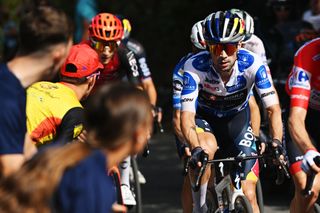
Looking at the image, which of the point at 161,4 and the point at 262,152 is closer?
the point at 262,152

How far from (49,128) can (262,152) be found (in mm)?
1879

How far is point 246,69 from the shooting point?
7.88 meters

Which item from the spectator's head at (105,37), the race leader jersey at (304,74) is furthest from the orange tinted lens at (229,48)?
the spectator's head at (105,37)

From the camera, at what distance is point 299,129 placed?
688 cm

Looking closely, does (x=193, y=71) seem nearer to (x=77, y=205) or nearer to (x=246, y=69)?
(x=246, y=69)

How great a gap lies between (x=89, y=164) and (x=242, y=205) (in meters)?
3.69

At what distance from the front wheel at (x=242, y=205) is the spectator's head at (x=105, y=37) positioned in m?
2.32

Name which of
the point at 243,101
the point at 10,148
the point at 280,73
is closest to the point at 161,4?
the point at 280,73

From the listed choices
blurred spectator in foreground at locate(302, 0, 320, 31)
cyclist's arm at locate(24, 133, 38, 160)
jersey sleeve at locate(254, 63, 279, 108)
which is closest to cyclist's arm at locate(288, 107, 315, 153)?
jersey sleeve at locate(254, 63, 279, 108)

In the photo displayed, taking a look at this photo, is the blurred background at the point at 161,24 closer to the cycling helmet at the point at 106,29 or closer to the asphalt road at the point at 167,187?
the asphalt road at the point at 167,187

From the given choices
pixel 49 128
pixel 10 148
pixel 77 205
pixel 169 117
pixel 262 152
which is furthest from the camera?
pixel 169 117

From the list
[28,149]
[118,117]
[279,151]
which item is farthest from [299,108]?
[118,117]

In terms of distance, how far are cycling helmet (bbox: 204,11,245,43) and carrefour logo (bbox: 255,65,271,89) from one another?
0.30 meters

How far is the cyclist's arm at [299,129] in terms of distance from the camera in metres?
6.82
